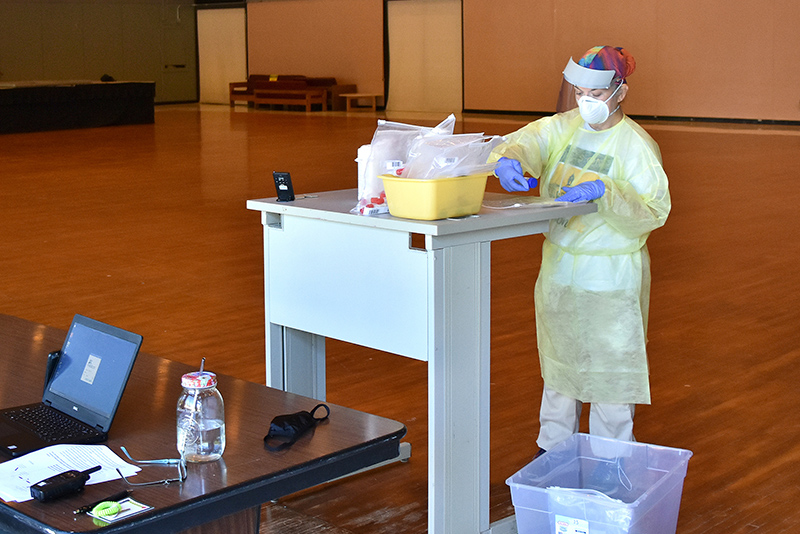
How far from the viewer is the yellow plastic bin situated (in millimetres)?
2217

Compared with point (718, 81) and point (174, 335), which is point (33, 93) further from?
point (174, 335)

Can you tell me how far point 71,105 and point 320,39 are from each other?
23.0 feet

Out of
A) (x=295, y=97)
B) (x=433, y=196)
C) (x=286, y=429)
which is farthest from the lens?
(x=295, y=97)

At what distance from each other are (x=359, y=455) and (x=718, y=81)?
15.8 metres

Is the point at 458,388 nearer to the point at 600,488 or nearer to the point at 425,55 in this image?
the point at 600,488

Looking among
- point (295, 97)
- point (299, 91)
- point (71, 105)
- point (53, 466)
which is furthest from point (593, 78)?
point (295, 97)

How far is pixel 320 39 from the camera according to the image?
21.6 metres

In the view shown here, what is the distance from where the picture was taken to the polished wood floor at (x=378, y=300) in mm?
2934

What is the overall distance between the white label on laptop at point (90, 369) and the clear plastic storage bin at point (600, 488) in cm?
102

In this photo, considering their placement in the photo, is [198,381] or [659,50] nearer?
[198,381]

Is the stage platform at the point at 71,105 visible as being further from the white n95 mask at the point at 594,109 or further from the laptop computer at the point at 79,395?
the laptop computer at the point at 79,395

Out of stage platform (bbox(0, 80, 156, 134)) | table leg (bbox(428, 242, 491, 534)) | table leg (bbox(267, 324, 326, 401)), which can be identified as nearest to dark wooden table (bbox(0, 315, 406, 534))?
table leg (bbox(428, 242, 491, 534))

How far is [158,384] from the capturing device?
1.96 meters

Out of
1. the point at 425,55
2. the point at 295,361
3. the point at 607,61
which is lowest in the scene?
the point at 295,361
